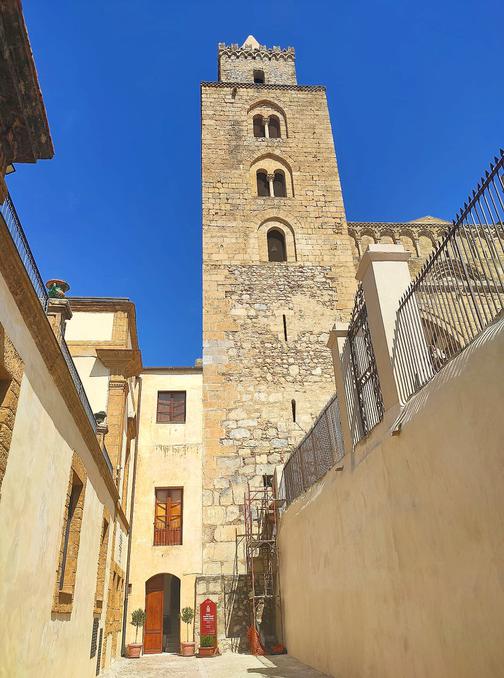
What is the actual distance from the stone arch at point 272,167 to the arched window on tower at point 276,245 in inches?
66.3

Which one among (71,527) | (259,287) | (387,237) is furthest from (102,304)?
(387,237)

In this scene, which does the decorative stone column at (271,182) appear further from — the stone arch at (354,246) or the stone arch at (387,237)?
the stone arch at (387,237)

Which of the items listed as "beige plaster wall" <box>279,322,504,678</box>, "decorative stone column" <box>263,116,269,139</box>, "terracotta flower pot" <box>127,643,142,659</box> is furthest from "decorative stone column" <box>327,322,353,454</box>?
"decorative stone column" <box>263,116,269,139</box>

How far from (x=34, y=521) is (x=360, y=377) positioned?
3.72 m

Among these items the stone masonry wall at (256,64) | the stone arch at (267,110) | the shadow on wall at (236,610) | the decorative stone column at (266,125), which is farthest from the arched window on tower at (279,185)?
the shadow on wall at (236,610)

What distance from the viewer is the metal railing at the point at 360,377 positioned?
5.33 meters

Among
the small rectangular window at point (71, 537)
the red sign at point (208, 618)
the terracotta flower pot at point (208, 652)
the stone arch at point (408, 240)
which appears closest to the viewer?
the small rectangular window at point (71, 537)

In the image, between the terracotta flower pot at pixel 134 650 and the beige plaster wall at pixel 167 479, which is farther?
the beige plaster wall at pixel 167 479

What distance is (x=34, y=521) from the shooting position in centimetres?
439

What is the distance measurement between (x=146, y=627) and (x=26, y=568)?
10.1 metres

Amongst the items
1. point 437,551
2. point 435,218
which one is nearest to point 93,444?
point 437,551

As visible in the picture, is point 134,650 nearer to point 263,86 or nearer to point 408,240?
point 408,240

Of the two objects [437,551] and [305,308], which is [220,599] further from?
[437,551]

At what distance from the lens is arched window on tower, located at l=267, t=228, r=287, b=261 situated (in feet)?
53.7
